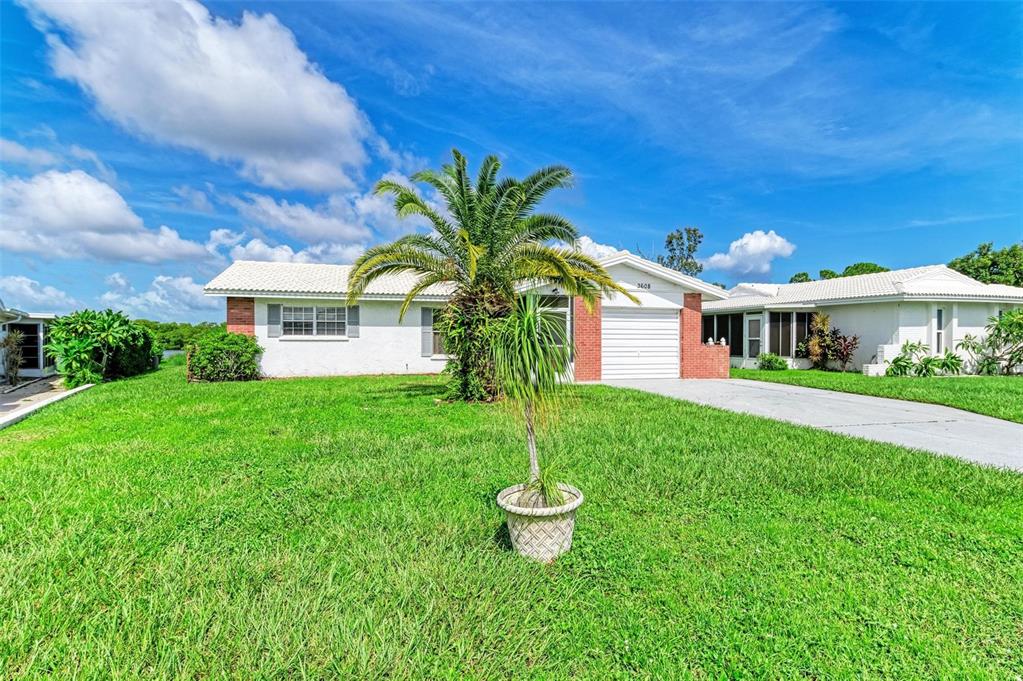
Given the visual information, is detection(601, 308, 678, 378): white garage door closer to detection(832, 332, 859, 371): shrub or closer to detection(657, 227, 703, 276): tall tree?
detection(832, 332, 859, 371): shrub

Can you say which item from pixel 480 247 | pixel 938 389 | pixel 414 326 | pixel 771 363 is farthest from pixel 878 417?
pixel 414 326

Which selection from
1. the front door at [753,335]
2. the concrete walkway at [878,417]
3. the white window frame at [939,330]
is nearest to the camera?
the concrete walkway at [878,417]

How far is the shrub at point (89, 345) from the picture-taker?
14.9 metres

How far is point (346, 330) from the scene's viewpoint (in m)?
18.5

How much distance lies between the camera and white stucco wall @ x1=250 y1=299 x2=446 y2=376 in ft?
57.5

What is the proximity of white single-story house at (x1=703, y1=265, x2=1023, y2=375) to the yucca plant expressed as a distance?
19144 millimetres

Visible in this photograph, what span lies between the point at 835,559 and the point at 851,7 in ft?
42.0

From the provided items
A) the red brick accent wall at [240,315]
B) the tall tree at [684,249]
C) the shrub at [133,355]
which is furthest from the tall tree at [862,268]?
the shrub at [133,355]

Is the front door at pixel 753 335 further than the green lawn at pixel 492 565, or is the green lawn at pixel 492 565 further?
the front door at pixel 753 335

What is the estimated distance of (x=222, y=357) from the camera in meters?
16.1

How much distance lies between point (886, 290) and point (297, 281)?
23271 mm

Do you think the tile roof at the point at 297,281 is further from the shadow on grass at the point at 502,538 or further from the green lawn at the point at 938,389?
the shadow on grass at the point at 502,538

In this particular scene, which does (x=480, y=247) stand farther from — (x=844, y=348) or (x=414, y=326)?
(x=844, y=348)

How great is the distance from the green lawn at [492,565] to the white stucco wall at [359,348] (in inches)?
417
